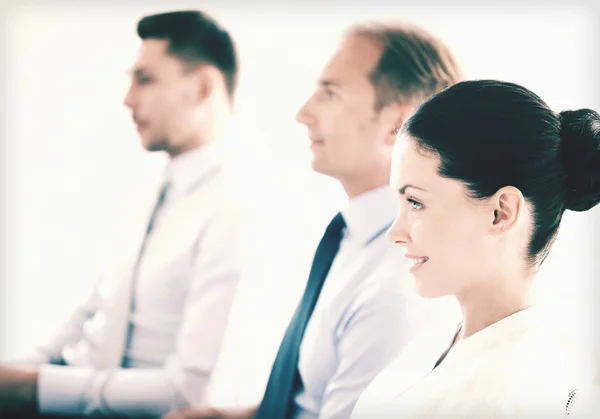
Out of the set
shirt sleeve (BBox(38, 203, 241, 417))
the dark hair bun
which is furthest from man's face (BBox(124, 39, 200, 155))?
the dark hair bun

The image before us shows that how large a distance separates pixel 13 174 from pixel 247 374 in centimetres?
68

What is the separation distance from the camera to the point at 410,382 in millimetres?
1364

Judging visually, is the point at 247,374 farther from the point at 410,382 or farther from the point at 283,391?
the point at 410,382

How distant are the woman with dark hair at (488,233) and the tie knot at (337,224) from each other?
0.41ft

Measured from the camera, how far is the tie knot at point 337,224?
1.46m

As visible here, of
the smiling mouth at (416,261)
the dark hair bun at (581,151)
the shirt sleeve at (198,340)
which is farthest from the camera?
the shirt sleeve at (198,340)


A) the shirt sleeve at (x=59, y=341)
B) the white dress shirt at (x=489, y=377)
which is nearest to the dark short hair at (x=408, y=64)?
the white dress shirt at (x=489, y=377)

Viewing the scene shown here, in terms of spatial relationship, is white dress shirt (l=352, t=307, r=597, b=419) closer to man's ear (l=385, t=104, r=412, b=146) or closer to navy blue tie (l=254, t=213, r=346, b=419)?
navy blue tie (l=254, t=213, r=346, b=419)

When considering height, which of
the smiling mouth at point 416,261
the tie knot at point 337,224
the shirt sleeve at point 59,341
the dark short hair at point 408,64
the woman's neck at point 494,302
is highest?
the dark short hair at point 408,64

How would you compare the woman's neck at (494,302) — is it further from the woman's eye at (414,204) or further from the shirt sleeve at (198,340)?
the shirt sleeve at (198,340)

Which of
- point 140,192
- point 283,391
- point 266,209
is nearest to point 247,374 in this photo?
point 283,391

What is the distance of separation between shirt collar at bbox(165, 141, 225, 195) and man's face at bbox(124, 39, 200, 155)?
0.09 ft

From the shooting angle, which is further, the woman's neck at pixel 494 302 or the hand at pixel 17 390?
the hand at pixel 17 390

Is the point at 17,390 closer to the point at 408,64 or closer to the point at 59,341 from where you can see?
the point at 59,341
